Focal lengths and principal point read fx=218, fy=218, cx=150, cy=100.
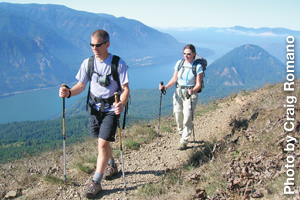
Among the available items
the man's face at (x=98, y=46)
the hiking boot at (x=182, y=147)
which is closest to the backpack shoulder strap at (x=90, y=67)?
the man's face at (x=98, y=46)

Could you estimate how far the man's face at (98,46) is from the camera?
349cm

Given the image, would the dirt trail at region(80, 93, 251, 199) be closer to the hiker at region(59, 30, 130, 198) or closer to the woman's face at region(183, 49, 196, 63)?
the hiker at region(59, 30, 130, 198)

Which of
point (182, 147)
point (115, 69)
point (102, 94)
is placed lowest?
point (182, 147)

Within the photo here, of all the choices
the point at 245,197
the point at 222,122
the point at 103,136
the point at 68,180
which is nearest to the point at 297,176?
the point at 245,197

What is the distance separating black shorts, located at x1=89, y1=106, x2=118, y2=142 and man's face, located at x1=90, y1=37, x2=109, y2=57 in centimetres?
93

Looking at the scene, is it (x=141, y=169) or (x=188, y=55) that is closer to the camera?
(x=141, y=169)

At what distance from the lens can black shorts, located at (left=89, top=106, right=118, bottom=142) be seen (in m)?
3.58

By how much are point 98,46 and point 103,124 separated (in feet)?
4.19

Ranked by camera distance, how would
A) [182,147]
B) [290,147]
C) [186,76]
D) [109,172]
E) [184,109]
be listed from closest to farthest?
[290,147]
[109,172]
[186,76]
[184,109]
[182,147]

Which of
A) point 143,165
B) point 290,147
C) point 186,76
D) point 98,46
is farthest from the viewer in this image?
point 186,76

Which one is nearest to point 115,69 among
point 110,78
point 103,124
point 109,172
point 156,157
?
point 110,78

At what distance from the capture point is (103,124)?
11.9 feet

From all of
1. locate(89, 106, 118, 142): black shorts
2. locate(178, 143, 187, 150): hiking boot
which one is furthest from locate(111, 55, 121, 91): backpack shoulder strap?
locate(178, 143, 187, 150): hiking boot

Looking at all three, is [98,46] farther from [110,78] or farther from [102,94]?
[102,94]
